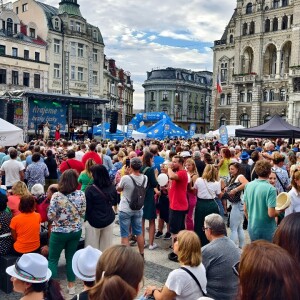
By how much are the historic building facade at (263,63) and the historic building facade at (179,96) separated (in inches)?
971

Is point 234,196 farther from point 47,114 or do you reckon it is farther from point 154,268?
point 47,114

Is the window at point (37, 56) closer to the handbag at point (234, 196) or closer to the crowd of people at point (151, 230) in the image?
the crowd of people at point (151, 230)

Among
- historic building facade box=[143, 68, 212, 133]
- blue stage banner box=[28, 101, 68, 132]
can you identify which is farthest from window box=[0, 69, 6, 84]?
historic building facade box=[143, 68, 212, 133]

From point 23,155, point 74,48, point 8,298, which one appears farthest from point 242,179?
point 74,48

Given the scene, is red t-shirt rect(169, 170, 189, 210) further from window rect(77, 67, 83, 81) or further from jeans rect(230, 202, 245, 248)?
window rect(77, 67, 83, 81)

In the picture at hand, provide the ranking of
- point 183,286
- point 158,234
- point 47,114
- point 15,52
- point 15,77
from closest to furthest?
point 183,286
point 158,234
point 47,114
point 15,77
point 15,52

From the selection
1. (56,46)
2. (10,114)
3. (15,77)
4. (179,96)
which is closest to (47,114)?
(10,114)

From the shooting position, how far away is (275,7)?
4834 cm

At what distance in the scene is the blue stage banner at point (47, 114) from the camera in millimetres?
26217

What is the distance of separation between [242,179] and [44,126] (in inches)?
835

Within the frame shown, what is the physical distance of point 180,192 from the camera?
6.97m

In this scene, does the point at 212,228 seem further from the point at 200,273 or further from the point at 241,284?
the point at 241,284

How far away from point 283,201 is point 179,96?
7557 cm

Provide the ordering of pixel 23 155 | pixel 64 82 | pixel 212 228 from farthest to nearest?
pixel 64 82
pixel 23 155
pixel 212 228
